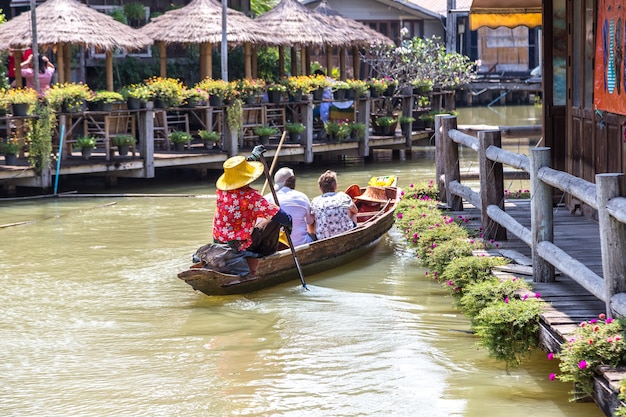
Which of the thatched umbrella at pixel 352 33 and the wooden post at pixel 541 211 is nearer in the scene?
the wooden post at pixel 541 211

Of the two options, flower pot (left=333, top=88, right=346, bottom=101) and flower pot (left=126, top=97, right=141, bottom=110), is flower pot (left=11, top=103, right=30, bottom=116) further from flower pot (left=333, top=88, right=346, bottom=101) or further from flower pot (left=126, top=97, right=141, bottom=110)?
flower pot (left=333, top=88, right=346, bottom=101)

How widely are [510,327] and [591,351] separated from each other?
1.19 m

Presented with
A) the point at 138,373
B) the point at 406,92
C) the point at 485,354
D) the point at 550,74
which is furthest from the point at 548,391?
the point at 406,92

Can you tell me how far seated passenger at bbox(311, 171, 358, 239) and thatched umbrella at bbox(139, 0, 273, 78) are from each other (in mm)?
10851

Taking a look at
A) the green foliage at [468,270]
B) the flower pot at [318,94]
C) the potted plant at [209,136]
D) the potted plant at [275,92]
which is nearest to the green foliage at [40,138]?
the potted plant at [209,136]

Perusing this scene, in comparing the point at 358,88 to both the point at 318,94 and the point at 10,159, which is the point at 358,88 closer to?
the point at 318,94

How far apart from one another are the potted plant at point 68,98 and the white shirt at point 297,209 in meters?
7.20

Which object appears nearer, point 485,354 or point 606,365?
point 606,365

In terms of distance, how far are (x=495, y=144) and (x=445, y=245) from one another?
0.97 m

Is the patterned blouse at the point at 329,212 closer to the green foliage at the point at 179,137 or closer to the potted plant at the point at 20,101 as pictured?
the potted plant at the point at 20,101

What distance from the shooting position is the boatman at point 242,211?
33.1 feet

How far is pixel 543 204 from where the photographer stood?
297 inches

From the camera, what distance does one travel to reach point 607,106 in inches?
362

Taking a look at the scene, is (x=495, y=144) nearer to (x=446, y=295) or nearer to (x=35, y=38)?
(x=446, y=295)
